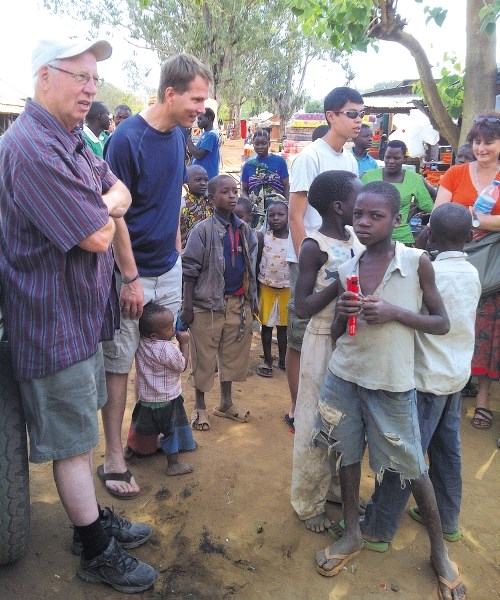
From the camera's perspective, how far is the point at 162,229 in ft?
9.04

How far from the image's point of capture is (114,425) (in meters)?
2.76

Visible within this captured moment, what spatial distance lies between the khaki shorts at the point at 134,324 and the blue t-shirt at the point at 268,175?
3030mm

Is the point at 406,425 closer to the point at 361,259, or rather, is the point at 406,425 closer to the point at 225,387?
the point at 361,259

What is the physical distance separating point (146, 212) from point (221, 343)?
4.19 ft

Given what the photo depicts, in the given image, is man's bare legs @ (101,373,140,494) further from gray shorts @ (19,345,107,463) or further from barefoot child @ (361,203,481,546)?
barefoot child @ (361,203,481,546)

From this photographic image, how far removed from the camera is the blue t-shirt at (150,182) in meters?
2.56

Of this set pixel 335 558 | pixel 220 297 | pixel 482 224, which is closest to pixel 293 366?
pixel 220 297

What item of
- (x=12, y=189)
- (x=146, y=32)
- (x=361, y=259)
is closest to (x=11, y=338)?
(x=12, y=189)

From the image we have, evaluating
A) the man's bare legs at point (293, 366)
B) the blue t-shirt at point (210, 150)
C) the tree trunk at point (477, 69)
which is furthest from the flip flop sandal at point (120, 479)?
the tree trunk at point (477, 69)

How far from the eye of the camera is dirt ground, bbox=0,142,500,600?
2.19m

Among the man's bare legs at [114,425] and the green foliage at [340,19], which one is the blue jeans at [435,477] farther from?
the green foliage at [340,19]

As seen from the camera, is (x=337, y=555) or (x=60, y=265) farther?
(x=337, y=555)

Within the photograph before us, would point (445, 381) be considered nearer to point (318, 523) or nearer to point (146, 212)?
point (318, 523)

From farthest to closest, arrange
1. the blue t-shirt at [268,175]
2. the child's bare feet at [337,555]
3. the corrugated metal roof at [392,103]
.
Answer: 1. the corrugated metal roof at [392,103]
2. the blue t-shirt at [268,175]
3. the child's bare feet at [337,555]
